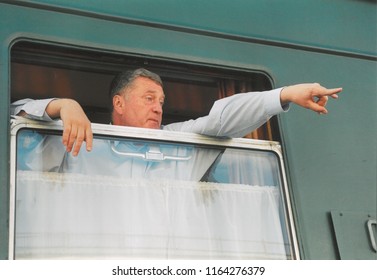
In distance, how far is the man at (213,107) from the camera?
2080 millimetres

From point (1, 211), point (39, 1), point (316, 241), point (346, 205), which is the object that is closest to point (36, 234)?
point (1, 211)

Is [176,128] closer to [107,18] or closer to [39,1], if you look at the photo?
[107,18]

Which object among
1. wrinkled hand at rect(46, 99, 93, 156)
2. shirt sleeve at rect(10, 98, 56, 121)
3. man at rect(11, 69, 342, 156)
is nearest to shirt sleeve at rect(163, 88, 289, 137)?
man at rect(11, 69, 342, 156)

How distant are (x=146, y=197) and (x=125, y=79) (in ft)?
1.23

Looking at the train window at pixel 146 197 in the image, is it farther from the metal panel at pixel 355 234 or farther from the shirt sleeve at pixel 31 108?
the metal panel at pixel 355 234

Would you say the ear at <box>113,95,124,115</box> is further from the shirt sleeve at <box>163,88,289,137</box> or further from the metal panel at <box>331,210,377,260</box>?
the metal panel at <box>331,210,377,260</box>

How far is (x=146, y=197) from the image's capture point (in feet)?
6.44

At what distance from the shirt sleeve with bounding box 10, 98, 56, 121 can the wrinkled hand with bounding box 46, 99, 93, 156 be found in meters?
0.02

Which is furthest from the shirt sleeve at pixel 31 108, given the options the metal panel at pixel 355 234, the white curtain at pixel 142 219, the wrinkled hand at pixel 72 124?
the metal panel at pixel 355 234

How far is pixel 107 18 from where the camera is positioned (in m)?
2.11

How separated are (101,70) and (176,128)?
11.0 inches

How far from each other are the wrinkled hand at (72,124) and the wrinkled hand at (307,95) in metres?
0.63

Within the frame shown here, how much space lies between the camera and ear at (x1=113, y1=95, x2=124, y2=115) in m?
2.06
